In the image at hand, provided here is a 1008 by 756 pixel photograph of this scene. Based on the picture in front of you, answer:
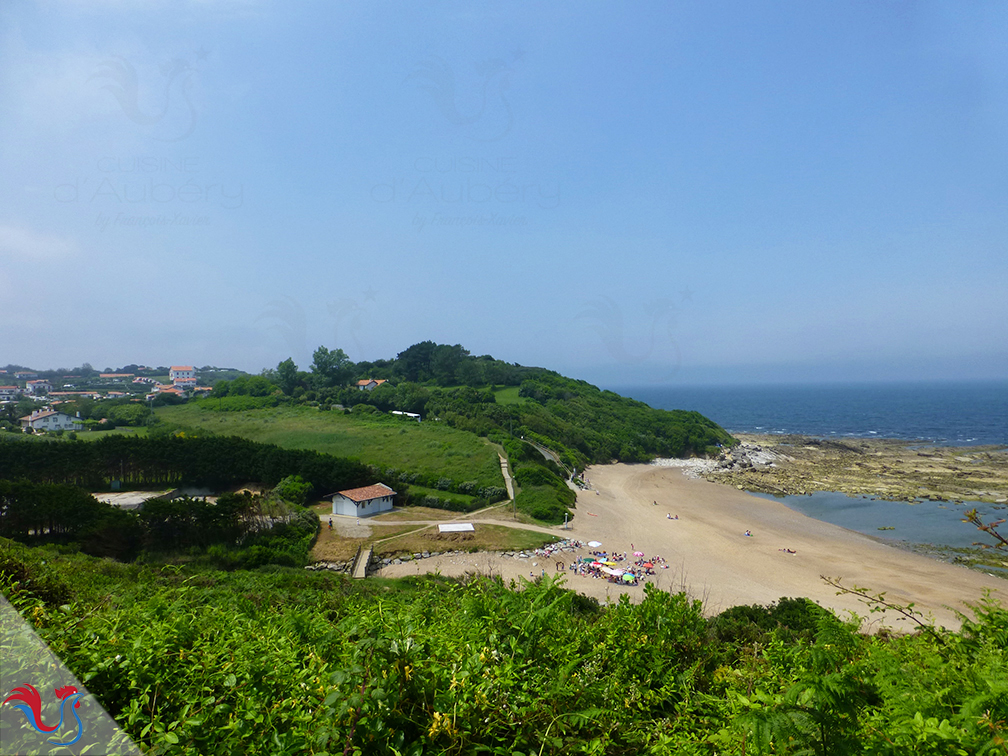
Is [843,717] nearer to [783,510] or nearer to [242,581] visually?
[242,581]

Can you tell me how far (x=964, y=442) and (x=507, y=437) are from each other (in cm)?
→ 6039

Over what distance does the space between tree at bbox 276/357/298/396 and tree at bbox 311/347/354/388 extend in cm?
282

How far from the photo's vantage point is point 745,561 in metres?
23.7

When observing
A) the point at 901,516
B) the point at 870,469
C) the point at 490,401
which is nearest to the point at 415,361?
the point at 490,401

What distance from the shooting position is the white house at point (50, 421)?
136 feet

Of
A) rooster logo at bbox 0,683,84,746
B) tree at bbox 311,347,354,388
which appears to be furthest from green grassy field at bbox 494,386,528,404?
rooster logo at bbox 0,683,84,746

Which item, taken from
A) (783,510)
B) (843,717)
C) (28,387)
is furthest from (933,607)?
(28,387)

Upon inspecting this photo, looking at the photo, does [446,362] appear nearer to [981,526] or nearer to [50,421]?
[50,421]

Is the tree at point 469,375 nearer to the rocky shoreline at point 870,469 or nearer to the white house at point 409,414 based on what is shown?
the white house at point 409,414

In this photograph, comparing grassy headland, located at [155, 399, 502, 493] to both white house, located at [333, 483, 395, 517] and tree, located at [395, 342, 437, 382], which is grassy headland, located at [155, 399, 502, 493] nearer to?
white house, located at [333, 483, 395, 517]

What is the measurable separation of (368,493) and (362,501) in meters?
0.88

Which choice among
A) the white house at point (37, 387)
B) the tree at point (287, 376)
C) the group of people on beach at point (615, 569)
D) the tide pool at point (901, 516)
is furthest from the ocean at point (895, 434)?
the white house at point (37, 387)

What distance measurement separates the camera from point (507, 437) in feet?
146

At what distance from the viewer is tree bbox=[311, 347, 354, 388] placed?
68062 millimetres
